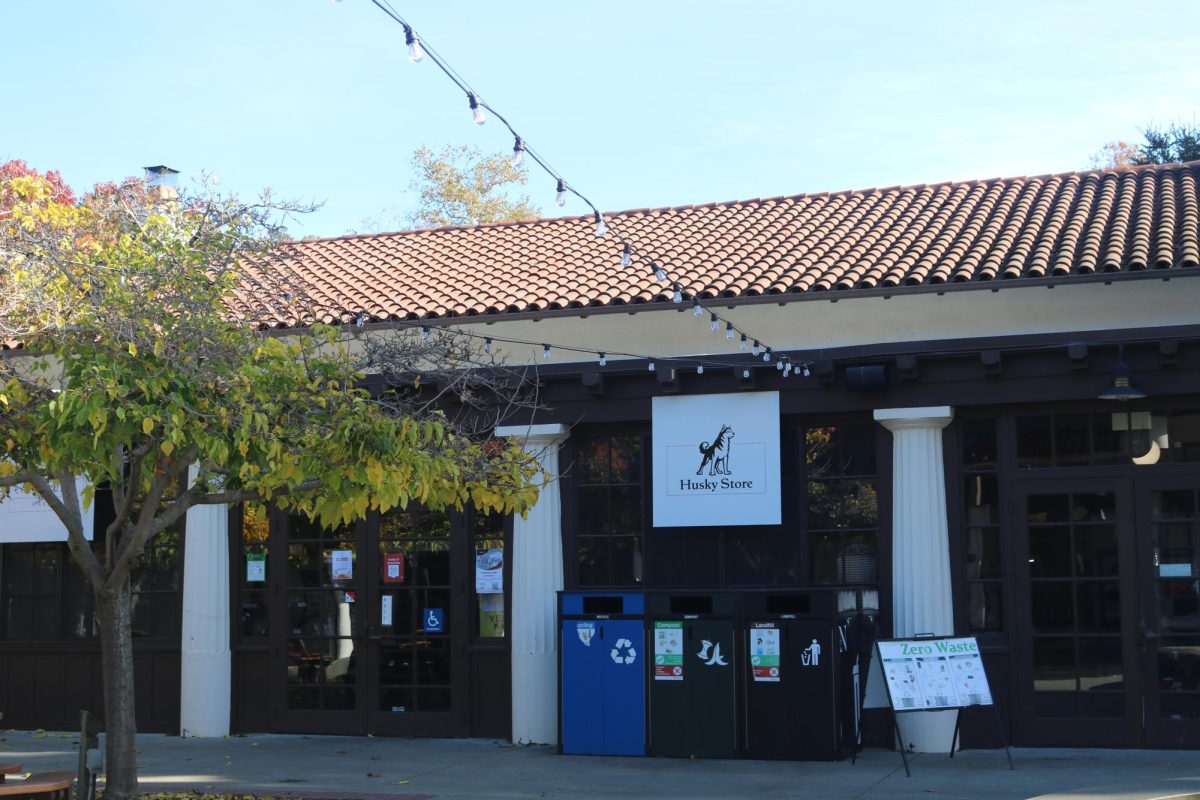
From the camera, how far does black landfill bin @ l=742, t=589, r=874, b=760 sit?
12305 millimetres

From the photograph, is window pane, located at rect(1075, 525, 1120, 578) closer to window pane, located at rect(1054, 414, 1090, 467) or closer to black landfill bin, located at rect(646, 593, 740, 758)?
window pane, located at rect(1054, 414, 1090, 467)

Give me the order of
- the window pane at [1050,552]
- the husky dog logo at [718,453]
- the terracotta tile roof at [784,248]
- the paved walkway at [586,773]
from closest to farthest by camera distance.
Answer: the paved walkway at [586,773] → the window pane at [1050,552] → the terracotta tile roof at [784,248] → the husky dog logo at [718,453]

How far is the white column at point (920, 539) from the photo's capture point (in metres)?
12.9

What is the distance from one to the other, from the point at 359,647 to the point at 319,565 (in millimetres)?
982

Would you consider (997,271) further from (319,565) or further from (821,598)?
(319,565)

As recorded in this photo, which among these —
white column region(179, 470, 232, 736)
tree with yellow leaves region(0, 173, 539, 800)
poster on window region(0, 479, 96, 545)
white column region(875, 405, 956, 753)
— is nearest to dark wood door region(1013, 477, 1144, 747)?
white column region(875, 405, 956, 753)

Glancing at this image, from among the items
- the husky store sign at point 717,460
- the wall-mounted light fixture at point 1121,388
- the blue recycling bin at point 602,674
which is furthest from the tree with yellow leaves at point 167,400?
the wall-mounted light fixture at point 1121,388

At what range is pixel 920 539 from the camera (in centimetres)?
1296

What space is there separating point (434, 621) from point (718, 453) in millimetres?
3497

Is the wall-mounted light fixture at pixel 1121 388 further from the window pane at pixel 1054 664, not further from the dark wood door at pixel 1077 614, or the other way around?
the window pane at pixel 1054 664

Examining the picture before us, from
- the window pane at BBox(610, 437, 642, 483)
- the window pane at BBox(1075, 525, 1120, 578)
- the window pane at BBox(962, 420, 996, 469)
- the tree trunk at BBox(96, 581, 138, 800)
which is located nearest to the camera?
the tree trunk at BBox(96, 581, 138, 800)

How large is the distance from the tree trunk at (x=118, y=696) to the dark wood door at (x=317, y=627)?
5.08 meters

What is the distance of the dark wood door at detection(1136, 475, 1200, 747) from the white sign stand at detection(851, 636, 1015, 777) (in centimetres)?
144

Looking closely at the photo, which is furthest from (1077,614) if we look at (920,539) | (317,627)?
(317,627)
